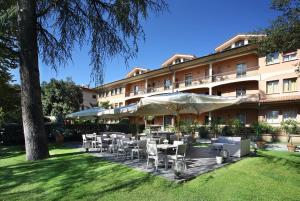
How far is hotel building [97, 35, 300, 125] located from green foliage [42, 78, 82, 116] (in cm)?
1128

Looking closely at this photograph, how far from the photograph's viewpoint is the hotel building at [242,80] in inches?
938

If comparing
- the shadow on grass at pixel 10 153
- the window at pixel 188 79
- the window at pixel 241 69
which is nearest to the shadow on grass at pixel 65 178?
the shadow on grass at pixel 10 153

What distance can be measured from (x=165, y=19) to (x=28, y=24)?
6.17m

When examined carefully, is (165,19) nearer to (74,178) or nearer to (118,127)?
(74,178)

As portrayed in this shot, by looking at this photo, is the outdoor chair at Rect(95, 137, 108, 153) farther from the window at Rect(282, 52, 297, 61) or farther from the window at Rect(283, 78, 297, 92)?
the window at Rect(282, 52, 297, 61)

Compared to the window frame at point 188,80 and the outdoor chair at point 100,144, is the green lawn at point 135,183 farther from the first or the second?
the window frame at point 188,80

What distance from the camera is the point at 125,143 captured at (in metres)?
11.0

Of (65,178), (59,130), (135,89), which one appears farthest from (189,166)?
(135,89)

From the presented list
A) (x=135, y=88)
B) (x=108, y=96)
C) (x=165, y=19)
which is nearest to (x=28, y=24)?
(x=165, y=19)

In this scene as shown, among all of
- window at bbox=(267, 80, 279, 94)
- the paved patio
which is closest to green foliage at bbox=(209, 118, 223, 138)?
window at bbox=(267, 80, 279, 94)

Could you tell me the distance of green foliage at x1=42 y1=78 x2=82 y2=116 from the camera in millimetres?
35875

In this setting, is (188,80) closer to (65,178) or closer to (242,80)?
(242,80)

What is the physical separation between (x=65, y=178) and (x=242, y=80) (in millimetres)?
23701

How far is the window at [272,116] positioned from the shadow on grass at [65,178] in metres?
20.8
